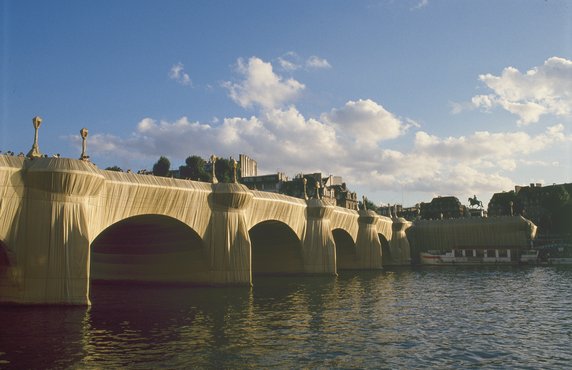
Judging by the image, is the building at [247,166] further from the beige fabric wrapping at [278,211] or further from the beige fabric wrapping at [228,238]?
the beige fabric wrapping at [228,238]

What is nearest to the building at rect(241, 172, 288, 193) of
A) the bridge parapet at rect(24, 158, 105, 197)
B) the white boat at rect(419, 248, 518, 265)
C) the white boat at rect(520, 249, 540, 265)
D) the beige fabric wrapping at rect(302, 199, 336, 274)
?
the white boat at rect(419, 248, 518, 265)

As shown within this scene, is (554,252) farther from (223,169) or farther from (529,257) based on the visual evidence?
(223,169)

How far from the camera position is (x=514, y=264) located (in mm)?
109000

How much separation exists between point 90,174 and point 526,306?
122 feet

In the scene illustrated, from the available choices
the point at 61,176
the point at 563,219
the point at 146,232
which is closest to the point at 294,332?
the point at 61,176

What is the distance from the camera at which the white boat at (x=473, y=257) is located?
111m

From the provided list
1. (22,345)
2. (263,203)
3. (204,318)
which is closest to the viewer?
(22,345)

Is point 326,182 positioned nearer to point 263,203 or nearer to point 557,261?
point 557,261

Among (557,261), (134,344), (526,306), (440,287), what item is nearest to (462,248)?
(557,261)

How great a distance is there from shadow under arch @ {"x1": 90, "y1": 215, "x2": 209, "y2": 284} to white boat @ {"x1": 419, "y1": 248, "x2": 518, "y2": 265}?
238ft

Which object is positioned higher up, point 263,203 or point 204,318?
point 263,203

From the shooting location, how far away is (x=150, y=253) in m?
63.5

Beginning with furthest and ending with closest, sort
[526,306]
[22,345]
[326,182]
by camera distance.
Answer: [326,182] → [526,306] → [22,345]

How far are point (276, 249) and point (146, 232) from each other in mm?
25436
